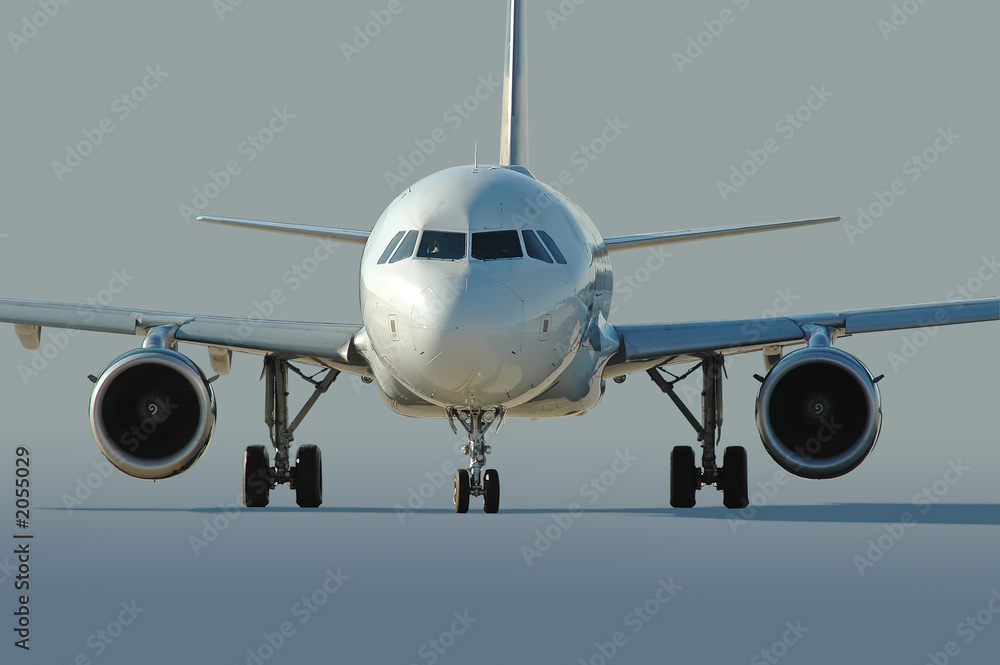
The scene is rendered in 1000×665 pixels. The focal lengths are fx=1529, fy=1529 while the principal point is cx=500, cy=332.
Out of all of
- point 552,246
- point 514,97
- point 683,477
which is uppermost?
point 514,97

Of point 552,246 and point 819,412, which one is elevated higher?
point 552,246

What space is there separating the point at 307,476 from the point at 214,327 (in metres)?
2.70

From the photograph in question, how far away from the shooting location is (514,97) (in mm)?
26250

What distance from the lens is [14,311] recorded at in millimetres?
19969

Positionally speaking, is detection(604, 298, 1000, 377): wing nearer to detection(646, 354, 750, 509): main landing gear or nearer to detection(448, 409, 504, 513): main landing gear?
detection(646, 354, 750, 509): main landing gear

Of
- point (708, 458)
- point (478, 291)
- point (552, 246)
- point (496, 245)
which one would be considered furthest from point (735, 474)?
point (478, 291)

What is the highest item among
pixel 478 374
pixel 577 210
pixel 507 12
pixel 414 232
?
pixel 507 12

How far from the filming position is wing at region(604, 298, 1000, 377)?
64.5 ft

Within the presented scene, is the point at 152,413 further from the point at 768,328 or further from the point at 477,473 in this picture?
the point at 768,328

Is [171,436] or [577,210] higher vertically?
[577,210]

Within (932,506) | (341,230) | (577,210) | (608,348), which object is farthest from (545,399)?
(932,506)

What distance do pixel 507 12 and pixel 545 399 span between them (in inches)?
455

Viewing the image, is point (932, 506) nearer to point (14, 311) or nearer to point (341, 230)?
point (341, 230)

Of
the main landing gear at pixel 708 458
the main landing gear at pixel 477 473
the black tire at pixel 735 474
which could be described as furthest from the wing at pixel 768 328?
the main landing gear at pixel 477 473
